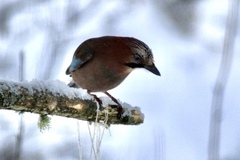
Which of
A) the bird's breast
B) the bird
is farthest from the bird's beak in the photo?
the bird's breast

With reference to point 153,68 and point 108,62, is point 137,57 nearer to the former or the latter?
point 153,68

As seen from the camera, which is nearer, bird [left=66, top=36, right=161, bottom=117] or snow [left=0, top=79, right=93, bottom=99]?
snow [left=0, top=79, right=93, bottom=99]

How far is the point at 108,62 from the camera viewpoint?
4.76m

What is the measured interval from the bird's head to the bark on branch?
0.41 m

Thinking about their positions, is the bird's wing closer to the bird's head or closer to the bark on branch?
the bird's head

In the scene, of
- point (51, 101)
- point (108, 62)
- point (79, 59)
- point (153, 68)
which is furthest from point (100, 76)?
point (51, 101)

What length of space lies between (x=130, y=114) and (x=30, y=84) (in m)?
0.94

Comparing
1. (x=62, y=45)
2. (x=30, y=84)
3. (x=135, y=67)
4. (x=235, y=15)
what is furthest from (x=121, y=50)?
(x=62, y=45)

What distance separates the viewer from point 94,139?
3922 mm

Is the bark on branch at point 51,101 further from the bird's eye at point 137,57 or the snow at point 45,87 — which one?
the bird's eye at point 137,57

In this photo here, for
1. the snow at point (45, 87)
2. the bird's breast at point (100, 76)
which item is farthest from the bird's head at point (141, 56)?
the snow at point (45, 87)

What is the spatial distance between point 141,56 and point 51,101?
106 centimetres

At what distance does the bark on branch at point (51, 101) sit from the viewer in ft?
11.4

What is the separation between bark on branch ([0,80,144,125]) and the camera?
11.4 ft
